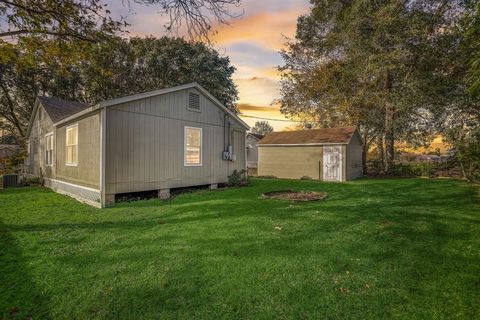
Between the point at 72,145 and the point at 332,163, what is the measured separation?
48.9 ft

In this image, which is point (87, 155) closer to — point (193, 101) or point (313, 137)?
point (193, 101)

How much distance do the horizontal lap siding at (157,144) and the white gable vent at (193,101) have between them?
204mm

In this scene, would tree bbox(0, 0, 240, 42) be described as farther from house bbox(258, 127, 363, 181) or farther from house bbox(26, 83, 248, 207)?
house bbox(258, 127, 363, 181)

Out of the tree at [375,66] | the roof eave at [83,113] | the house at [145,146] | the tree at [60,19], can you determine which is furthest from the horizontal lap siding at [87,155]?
the tree at [375,66]

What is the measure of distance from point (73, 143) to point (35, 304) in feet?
31.6

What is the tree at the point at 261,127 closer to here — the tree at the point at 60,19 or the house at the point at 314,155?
the house at the point at 314,155

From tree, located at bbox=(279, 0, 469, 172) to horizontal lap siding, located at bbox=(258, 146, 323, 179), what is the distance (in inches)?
272

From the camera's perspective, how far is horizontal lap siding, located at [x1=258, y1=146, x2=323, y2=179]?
18.9m

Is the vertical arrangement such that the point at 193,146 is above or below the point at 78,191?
above

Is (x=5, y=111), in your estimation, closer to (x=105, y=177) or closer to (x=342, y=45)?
(x=105, y=177)

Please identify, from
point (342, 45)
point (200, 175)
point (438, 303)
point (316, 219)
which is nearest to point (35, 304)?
point (438, 303)

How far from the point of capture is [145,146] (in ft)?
32.6

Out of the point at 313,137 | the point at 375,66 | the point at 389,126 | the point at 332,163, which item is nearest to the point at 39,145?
the point at 313,137

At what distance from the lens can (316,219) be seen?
6.70 meters
